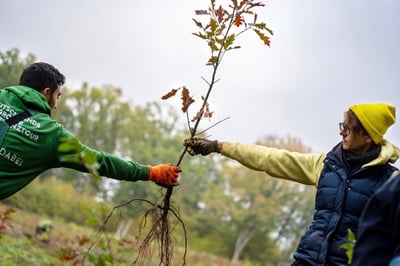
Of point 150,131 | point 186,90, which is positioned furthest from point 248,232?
point 186,90

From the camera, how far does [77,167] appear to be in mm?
3131

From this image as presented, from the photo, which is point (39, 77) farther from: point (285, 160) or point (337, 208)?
point (337, 208)

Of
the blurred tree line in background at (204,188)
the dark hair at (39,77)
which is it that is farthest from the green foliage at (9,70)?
the blurred tree line in background at (204,188)

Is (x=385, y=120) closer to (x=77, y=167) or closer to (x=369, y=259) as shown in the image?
(x=369, y=259)

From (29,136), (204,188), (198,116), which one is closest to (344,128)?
(198,116)

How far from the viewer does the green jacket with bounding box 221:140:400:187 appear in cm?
321

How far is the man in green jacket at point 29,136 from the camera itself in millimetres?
2947

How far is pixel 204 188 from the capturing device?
41.4m

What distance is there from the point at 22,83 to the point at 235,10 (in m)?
1.44

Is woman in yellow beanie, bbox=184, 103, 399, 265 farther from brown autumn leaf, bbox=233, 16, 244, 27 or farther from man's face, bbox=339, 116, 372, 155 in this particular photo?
brown autumn leaf, bbox=233, 16, 244, 27

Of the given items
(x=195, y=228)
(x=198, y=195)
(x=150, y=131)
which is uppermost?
(x=150, y=131)

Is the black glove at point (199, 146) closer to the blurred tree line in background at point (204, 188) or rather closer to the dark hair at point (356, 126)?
the dark hair at point (356, 126)

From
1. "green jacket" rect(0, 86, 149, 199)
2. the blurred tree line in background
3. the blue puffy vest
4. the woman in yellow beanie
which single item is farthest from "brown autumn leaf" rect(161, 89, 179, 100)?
the blurred tree line in background

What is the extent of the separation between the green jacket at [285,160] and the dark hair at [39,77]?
4.13 feet
